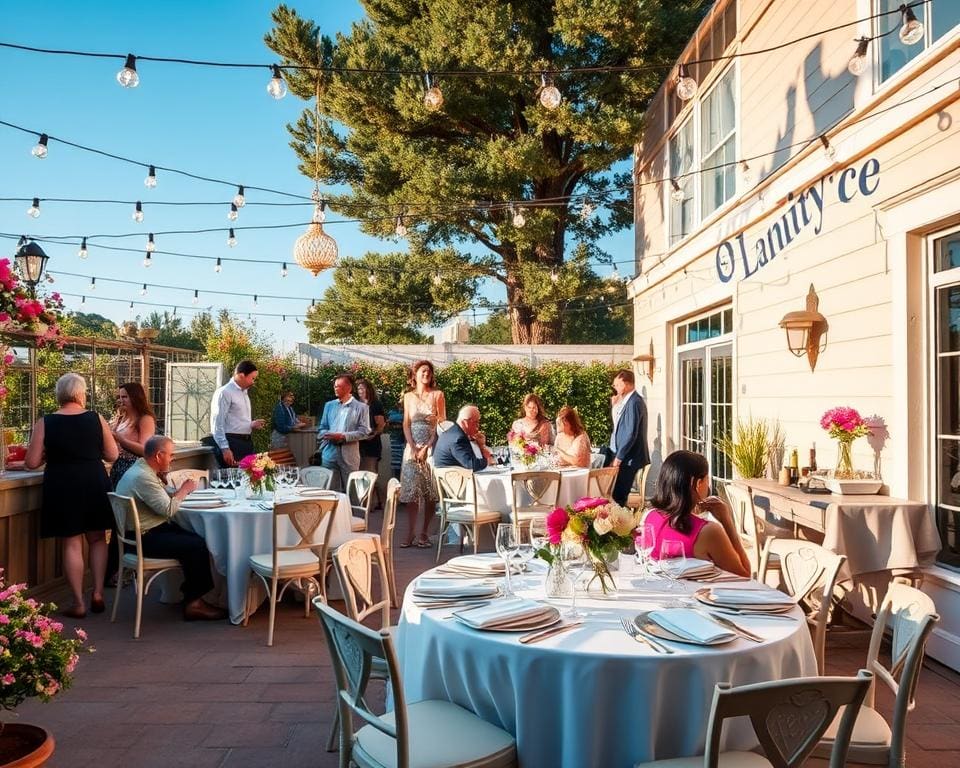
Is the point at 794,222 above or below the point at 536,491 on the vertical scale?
above

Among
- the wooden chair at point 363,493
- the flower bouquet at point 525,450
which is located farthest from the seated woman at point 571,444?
the wooden chair at point 363,493

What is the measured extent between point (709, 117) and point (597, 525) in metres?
6.88

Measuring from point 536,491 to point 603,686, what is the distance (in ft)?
14.4

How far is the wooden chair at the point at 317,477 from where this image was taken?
21.7 feet

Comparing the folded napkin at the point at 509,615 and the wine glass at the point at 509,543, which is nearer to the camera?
the folded napkin at the point at 509,615

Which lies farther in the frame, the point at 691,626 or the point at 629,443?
the point at 629,443

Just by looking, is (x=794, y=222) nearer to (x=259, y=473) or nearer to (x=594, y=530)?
(x=594, y=530)

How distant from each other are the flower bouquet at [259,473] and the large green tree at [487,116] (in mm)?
5511

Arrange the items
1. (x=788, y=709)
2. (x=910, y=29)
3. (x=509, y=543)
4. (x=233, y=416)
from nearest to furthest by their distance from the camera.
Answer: (x=788, y=709), (x=509, y=543), (x=910, y=29), (x=233, y=416)

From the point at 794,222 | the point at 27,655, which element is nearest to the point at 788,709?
the point at 27,655

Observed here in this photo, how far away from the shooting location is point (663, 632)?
2311 mm

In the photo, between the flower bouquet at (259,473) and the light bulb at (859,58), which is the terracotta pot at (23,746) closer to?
the flower bouquet at (259,473)

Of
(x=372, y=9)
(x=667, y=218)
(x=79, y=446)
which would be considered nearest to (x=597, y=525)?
(x=79, y=446)

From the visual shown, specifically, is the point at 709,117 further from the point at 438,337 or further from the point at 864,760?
the point at 438,337
